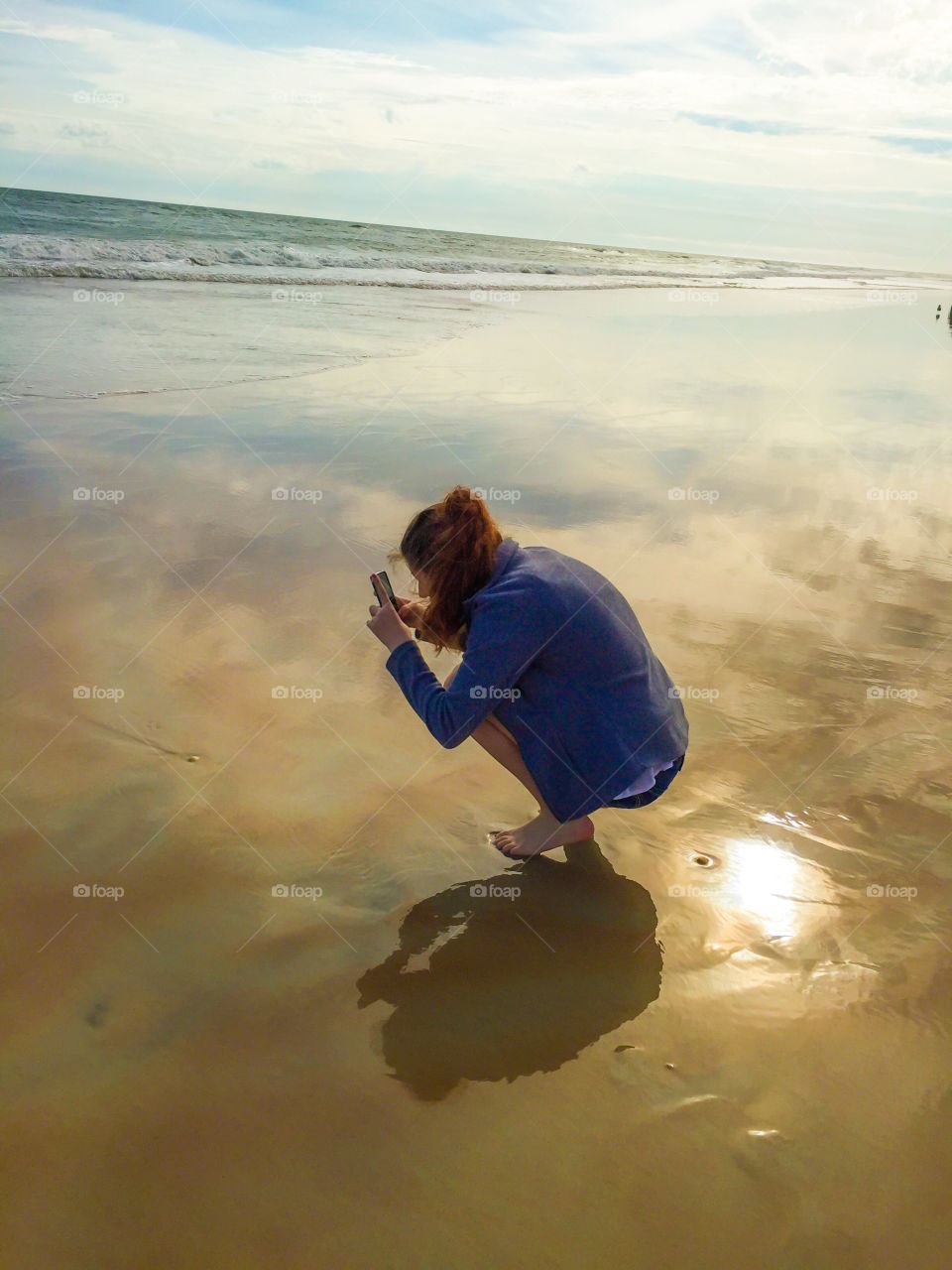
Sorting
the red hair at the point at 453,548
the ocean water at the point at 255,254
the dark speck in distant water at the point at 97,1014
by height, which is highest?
the red hair at the point at 453,548

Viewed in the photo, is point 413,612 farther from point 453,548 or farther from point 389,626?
point 453,548

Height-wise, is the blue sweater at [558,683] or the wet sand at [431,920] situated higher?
the blue sweater at [558,683]

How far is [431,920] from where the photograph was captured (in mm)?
2721

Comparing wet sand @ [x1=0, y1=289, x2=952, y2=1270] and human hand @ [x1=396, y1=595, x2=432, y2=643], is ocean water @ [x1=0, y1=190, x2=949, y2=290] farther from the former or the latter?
A: human hand @ [x1=396, y1=595, x2=432, y2=643]

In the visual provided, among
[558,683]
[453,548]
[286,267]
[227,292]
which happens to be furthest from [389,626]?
[286,267]

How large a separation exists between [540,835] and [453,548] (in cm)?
89

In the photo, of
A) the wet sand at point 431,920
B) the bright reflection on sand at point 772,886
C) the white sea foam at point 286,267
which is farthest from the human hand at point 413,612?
the white sea foam at point 286,267

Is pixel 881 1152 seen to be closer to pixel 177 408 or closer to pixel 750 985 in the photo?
pixel 750 985

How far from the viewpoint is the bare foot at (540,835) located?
3012 mm

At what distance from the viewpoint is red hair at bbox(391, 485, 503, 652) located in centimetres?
279

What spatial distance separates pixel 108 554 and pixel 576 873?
9.23 feet

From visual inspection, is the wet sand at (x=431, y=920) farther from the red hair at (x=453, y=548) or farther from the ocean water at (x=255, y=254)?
the ocean water at (x=255, y=254)

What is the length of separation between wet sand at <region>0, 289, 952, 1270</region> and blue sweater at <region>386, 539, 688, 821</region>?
1.03ft

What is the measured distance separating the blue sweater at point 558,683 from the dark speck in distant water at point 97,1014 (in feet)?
3.46
